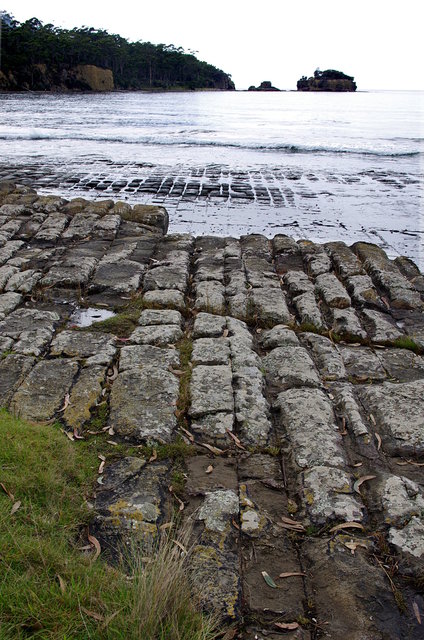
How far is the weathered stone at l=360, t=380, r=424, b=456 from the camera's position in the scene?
3.26m

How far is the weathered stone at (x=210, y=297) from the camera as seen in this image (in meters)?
5.00

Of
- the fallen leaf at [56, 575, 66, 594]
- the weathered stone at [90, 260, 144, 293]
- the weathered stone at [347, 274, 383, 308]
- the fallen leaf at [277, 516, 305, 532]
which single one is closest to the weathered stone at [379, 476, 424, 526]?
the fallen leaf at [277, 516, 305, 532]

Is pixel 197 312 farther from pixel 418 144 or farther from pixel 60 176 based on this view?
pixel 418 144

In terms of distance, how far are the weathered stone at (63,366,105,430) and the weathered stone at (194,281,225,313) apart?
1364 mm

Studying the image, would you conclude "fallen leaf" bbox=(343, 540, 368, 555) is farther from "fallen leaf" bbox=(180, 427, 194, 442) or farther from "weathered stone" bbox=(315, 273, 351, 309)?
"weathered stone" bbox=(315, 273, 351, 309)

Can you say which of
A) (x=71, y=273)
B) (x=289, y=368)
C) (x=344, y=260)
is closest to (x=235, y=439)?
(x=289, y=368)

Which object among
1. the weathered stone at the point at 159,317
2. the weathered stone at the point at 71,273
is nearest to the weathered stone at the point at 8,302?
the weathered stone at the point at 71,273

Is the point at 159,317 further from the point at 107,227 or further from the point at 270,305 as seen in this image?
the point at 107,227

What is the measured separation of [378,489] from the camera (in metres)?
2.88

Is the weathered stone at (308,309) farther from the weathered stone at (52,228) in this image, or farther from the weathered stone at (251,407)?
the weathered stone at (52,228)

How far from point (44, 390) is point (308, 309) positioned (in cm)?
241

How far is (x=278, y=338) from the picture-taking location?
→ 14.7 feet

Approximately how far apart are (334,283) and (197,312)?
4.92 feet

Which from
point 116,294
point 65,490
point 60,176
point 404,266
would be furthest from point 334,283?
point 60,176
